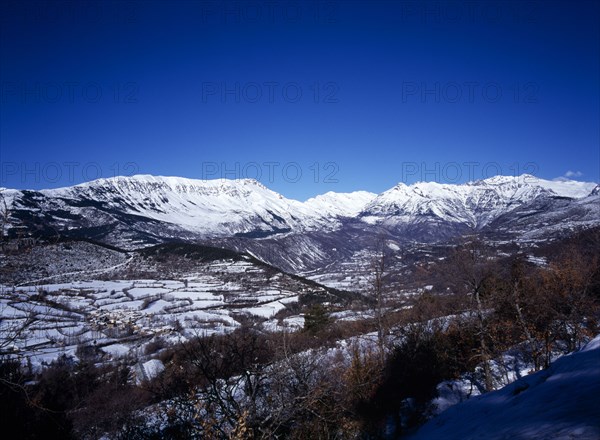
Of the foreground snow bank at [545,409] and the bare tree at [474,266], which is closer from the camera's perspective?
the foreground snow bank at [545,409]

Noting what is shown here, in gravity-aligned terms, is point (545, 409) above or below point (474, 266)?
below

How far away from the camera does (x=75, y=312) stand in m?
84.7

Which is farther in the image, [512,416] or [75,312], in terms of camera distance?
[75,312]

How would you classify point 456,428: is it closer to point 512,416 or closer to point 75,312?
point 512,416

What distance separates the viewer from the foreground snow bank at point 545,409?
5203mm

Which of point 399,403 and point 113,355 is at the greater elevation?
point 399,403

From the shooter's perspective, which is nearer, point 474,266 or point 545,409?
point 545,409

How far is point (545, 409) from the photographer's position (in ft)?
20.7

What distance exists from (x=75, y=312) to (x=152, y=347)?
3893 centimetres

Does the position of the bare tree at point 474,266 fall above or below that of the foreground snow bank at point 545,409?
above

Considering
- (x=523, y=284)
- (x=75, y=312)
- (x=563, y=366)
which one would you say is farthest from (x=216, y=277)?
(x=563, y=366)

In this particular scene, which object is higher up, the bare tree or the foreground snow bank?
the bare tree

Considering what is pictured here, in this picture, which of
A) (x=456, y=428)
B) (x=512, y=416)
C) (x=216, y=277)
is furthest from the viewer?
(x=216, y=277)

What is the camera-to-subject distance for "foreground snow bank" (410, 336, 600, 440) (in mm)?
5203
